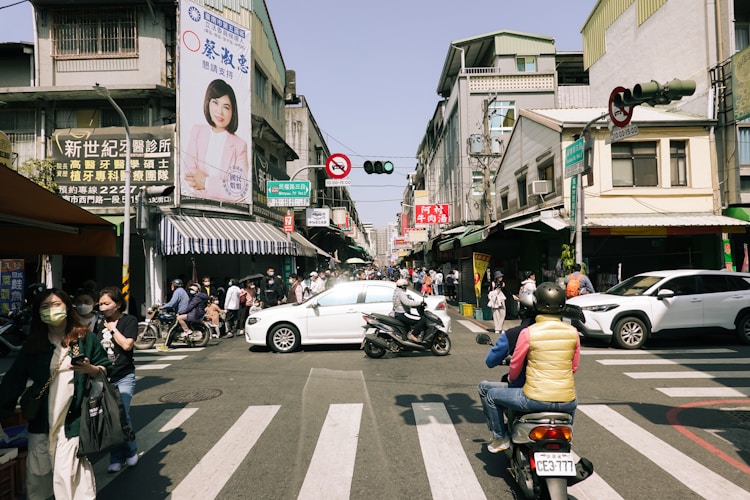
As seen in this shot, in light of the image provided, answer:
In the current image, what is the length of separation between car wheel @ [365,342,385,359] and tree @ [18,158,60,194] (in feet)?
47.9

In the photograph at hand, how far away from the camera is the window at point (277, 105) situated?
2696cm

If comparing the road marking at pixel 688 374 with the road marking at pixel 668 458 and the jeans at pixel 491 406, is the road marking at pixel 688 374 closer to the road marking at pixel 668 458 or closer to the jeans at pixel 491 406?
the road marking at pixel 668 458

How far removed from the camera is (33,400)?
3408 mm

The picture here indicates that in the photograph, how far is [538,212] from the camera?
1758 cm

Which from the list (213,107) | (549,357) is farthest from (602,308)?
(213,107)

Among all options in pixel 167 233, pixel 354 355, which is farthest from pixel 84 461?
pixel 167 233

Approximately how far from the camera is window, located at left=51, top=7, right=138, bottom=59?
1853cm

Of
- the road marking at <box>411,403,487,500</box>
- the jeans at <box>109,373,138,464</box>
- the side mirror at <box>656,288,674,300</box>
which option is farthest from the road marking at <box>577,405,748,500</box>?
the side mirror at <box>656,288,674,300</box>

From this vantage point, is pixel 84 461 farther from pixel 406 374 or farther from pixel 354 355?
pixel 354 355

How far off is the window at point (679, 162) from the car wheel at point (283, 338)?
1493 centimetres

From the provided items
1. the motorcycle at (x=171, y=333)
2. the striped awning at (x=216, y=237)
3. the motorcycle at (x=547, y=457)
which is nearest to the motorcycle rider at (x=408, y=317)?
the motorcycle at (x=171, y=333)

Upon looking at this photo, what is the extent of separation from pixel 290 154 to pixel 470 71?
13977mm

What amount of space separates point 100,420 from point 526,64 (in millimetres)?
33903

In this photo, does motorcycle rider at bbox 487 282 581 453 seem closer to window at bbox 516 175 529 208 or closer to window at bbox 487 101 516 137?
window at bbox 516 175 529 208
